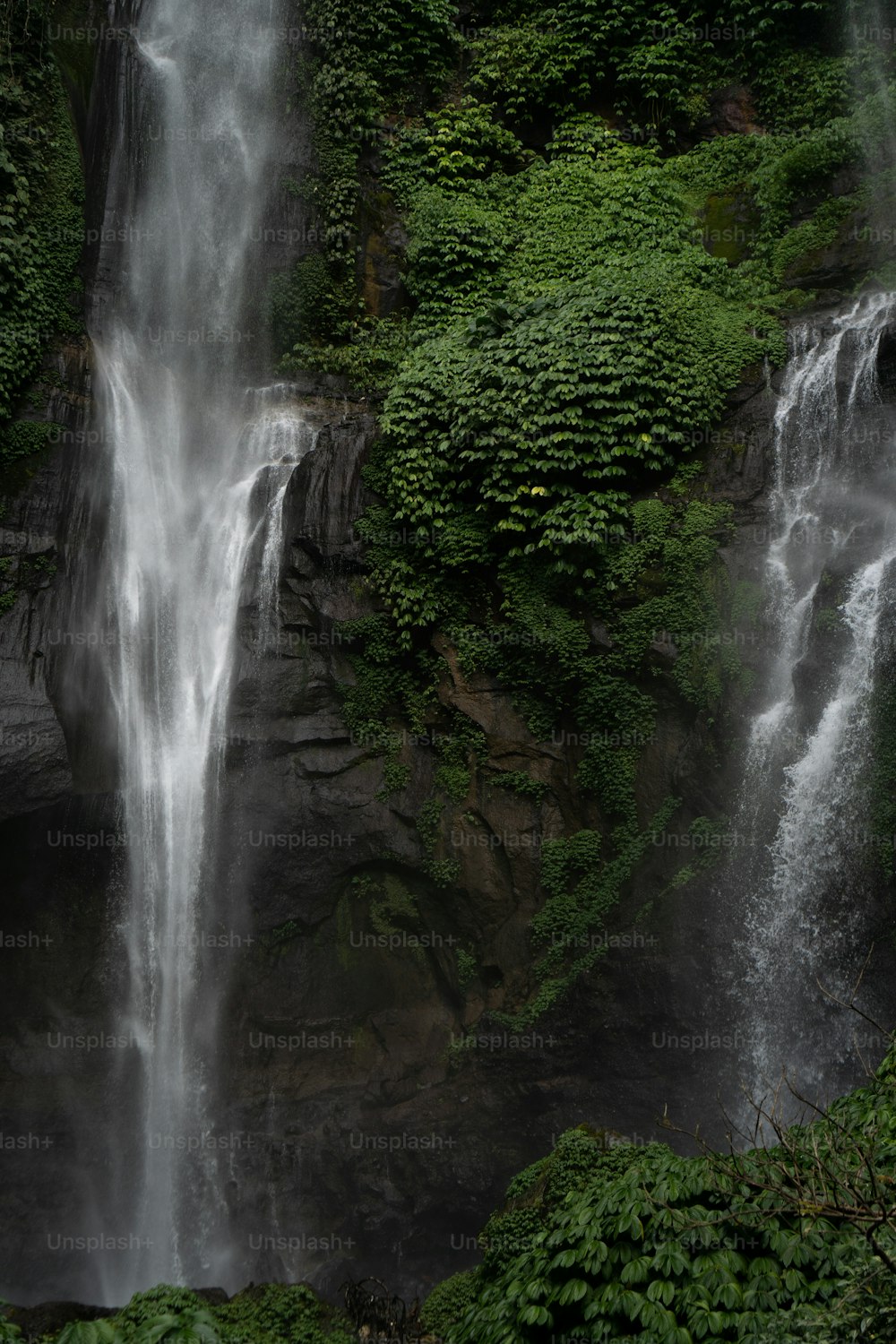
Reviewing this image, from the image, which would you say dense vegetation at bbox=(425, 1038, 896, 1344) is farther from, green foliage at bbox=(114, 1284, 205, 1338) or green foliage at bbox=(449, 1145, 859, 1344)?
green foliage at bbox=(114, 1284, 205, 1338)

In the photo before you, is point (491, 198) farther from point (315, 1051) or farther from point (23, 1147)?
point (23, 1147)

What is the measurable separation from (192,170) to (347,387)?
179 inches

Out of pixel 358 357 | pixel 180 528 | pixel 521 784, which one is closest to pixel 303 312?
pixel 358 357

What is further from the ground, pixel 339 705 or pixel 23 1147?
pixel 339 705

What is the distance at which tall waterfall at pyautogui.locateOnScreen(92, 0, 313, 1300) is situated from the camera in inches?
422

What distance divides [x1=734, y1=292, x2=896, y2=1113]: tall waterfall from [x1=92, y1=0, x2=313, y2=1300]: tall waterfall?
5863mm

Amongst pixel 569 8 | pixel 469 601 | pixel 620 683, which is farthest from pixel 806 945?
pixel 569 8

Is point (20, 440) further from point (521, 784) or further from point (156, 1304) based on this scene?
point (156, 1304)

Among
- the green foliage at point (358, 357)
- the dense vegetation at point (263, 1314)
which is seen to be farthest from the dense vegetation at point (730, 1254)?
the green foliage at point (358, 357)

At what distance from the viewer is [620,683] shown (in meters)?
10.8

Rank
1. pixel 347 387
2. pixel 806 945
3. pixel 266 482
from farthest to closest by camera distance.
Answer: pixel 347 387, pixel 266 482, pixel 806 945

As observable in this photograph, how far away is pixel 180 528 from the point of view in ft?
40.9

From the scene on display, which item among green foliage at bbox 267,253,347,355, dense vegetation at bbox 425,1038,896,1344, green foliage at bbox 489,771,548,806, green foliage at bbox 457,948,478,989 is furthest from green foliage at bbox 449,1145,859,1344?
green foliage at bbox 267,253,347,355

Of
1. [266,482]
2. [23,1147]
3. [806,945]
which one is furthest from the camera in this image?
[266,482]
